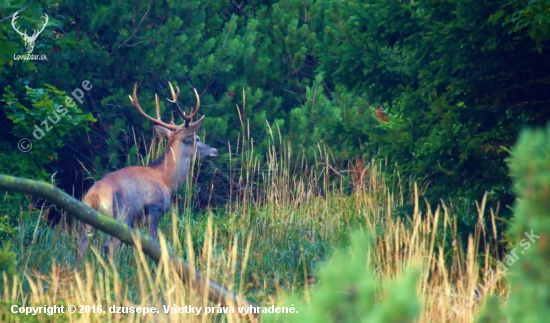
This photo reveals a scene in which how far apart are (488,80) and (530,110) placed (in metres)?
0.39

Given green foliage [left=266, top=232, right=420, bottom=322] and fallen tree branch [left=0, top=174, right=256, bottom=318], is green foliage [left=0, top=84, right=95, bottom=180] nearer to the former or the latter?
fallen tree branch [left=0, top=174, right=256, bottom=318]

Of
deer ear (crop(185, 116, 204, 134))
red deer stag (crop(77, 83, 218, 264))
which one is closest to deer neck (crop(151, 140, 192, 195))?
red deer stag (crop(77, 83, 218, 264))

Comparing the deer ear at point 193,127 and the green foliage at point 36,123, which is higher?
the deer ear at point 193,127

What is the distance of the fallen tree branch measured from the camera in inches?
135

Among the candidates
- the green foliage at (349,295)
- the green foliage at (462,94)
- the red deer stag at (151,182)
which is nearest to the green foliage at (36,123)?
the red deer stag at (151,182)

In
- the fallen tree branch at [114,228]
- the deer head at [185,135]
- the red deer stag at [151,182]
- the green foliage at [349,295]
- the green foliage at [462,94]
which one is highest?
the deer head at [185,135]

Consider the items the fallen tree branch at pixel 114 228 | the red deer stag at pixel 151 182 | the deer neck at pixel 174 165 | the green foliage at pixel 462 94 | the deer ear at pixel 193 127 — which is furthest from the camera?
the deer ear at pixel 193 127

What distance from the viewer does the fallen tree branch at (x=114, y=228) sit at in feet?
11.3

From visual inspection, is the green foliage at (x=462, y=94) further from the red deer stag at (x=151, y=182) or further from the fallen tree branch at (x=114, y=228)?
the red deer stag at (x=151, y=182)

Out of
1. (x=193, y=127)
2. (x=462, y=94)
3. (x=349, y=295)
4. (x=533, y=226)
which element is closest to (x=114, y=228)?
(x=349, y=295)

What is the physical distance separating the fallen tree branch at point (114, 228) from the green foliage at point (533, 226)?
6.80 feet

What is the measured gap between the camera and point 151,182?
8812 millimetres

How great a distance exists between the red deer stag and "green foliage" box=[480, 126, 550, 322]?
19.1 feet

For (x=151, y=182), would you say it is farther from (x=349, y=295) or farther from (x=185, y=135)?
(x=349, y=295)
